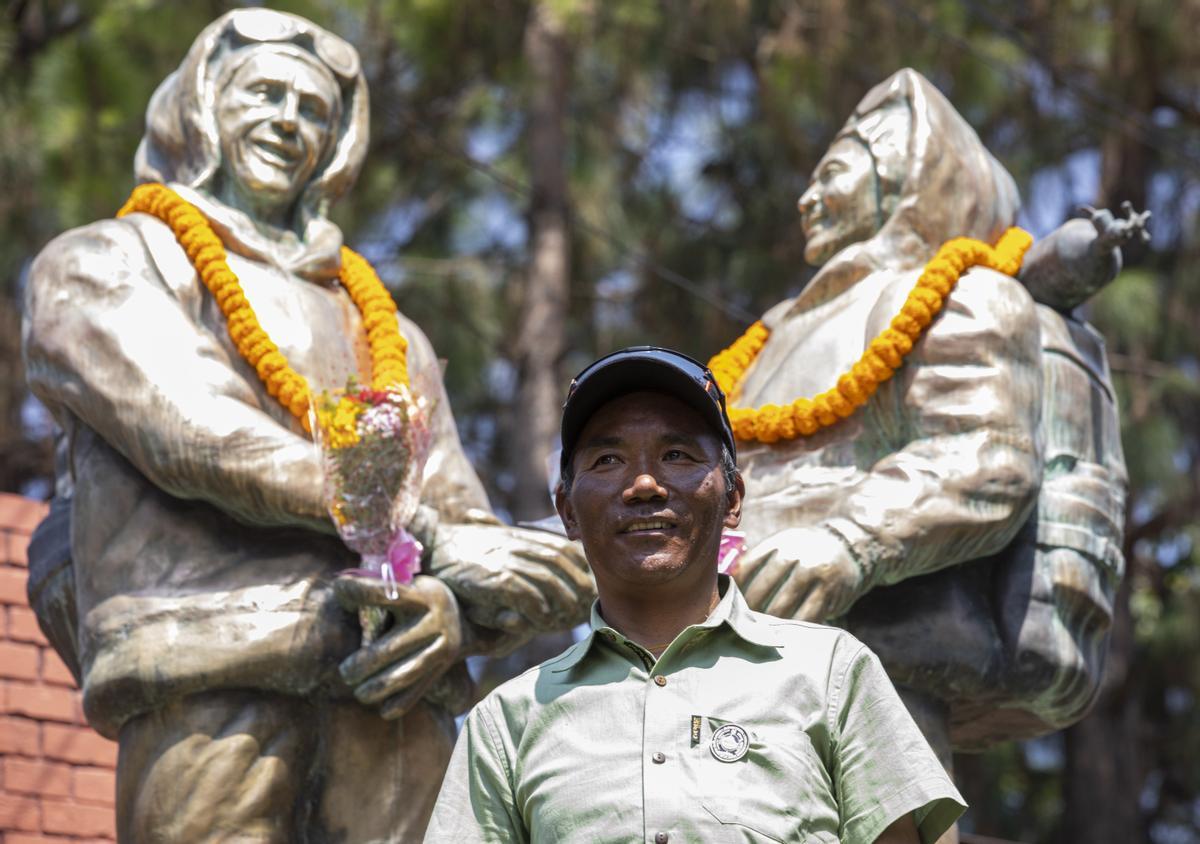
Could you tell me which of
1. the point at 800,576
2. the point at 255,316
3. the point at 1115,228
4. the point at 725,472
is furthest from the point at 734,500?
the point at 1115,228

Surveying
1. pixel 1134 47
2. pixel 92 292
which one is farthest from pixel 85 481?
pixel 1134 47

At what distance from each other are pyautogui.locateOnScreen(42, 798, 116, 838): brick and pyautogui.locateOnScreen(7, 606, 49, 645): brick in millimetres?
499

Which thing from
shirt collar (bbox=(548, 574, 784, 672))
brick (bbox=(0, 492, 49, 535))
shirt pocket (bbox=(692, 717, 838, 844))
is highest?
shirt collar (bbox=(548, 574, 784, 672))

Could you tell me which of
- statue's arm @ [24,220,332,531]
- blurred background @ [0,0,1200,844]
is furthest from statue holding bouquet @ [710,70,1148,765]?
blurred background @ [0,0,1200,844]

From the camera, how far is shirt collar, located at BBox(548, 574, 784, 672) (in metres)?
3.34

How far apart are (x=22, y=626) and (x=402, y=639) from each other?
237 cm

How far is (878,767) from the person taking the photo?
324 centimetres

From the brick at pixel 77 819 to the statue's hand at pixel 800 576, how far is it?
2544 millimetres

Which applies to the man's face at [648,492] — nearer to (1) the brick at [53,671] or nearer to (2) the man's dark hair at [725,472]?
(2) the man's dark hair at [725,472]

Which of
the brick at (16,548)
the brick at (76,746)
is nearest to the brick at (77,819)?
the brick at (76,746)

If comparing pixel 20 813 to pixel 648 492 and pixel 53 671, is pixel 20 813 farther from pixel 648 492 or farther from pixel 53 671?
pixel 648 492

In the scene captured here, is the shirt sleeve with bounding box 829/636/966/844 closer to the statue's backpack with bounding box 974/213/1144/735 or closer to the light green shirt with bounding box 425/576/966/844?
the light green shirt with bounding box 425/576/966/844

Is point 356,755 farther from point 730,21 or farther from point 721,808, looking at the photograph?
point 730,21

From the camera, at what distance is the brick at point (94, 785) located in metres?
7.16
